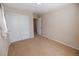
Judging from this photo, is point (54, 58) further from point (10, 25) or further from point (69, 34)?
point (69, 34)

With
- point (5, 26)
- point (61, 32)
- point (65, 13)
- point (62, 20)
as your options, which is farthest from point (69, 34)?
point (5, 26)

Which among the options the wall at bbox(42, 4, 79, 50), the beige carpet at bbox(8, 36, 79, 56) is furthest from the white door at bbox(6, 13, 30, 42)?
the wall at bbox(42, 4, 79, 50)

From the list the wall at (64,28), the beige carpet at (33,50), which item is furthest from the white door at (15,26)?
the wall at (64,28)

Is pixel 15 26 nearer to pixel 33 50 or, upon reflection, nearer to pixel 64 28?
pixel 33 50

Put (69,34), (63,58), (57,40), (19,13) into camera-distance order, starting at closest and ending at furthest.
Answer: (63,58), (19,13), (57,40), (69,34)

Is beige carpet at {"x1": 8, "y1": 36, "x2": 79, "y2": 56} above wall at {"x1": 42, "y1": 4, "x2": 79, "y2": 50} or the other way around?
the other way around

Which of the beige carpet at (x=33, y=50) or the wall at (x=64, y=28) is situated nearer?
the beige carpet at (x=33, y=50)

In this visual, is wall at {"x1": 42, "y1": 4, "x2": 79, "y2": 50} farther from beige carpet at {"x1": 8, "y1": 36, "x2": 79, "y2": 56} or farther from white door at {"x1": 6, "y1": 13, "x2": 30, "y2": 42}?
white door at {"x1": 6, "y1": 13, "x2": 30, "y2": 42}

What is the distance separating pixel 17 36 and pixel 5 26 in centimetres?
28

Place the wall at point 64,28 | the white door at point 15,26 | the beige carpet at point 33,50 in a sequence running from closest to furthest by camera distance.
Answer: the white door at point 15,26, the beige carpet at point 33,50, the wall at point 64,28

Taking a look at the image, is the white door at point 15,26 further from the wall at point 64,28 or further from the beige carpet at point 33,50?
the wall at point 64,28

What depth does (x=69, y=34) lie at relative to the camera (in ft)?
7.63

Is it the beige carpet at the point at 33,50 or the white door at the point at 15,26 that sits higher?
the white door at the point at 15,26

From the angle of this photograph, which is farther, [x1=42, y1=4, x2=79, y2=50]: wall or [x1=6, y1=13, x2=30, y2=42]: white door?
[x1=42, y1=4, x2=79, y2=50]: wall
